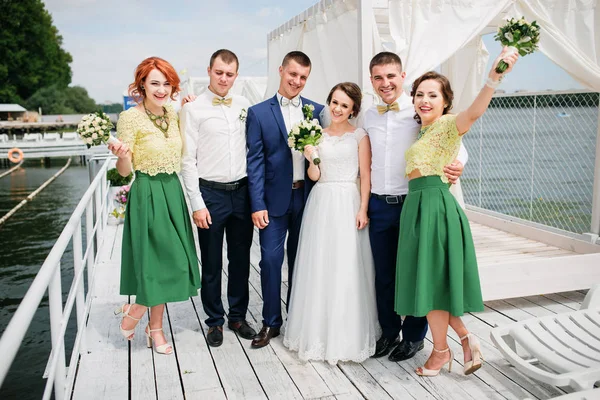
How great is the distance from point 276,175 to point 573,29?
10.6 feet

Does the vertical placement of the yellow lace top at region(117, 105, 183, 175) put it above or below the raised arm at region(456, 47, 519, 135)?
below

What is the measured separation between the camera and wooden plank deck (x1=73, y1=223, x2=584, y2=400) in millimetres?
3135

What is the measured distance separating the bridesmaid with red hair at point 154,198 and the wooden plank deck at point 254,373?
0.91 ft

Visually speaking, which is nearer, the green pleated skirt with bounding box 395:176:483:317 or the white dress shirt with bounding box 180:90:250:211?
the green pleated skirt with bounding box 395:176:483:317

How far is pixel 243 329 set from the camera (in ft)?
13.2

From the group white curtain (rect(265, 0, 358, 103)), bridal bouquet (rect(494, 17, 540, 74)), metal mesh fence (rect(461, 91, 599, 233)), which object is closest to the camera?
bridal bouquet (rect(494, 17, 540, 74))

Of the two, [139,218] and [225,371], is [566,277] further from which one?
[139,218]

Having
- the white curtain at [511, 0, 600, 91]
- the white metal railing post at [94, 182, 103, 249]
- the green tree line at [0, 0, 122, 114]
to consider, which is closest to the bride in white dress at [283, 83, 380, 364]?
the white curtain at [511, 0, 600, 91]

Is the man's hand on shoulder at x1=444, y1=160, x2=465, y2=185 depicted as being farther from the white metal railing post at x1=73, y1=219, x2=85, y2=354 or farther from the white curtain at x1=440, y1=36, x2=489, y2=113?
the white curtain at x1=440, y1=36, x2=489, y2=113

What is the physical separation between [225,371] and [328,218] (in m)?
1.15

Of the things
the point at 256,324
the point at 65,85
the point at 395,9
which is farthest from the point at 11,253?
the point at 65,85

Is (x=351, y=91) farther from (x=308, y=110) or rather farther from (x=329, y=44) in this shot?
(x=329, y=44)

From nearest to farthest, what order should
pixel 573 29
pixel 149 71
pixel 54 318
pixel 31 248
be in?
pixel 54 318, pixel 149 71, pixel 573 29, pixel 31 248

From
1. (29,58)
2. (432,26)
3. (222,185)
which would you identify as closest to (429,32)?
(432,26)
